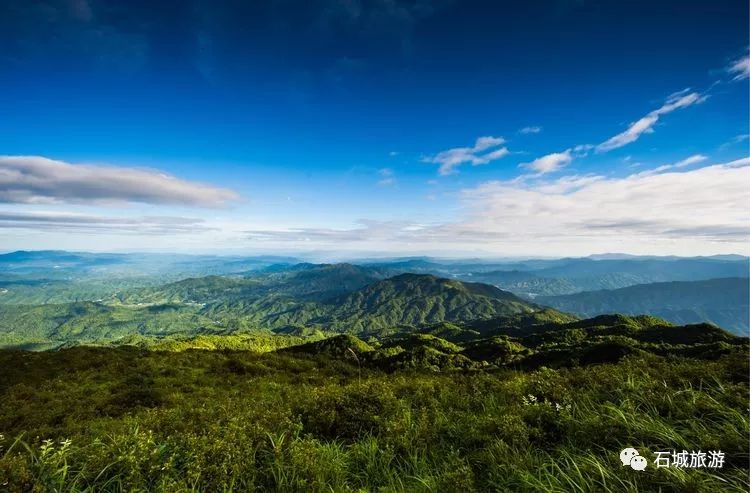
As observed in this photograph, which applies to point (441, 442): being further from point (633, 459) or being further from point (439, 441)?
point (633, 459)

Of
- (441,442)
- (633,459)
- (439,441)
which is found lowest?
(439,441)

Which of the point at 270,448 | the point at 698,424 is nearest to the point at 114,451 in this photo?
the point at 270,448

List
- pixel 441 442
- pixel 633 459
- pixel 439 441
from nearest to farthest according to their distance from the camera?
pixel 633 459, pixel 441 442, pixel 439 441

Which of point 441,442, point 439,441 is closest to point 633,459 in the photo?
point 441,442

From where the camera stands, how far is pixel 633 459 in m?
5.01

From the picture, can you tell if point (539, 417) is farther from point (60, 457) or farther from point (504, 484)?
point (60, 457)

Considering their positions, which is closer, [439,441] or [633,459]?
[633,459]

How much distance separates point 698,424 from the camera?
5.98m

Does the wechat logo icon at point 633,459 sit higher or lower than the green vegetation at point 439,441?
higher

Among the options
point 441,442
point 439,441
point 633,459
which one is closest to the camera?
point 633,459

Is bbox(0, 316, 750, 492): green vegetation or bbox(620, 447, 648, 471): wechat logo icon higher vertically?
bbox(620, 447, 648, 471): wechat logo icon

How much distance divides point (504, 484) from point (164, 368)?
245ft

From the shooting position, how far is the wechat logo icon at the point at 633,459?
4.85m

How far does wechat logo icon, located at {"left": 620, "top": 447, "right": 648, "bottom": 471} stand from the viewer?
15.9ft
